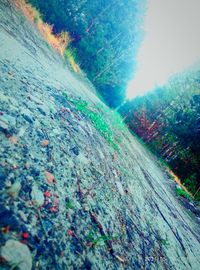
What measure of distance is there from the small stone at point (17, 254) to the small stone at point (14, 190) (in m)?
0.30

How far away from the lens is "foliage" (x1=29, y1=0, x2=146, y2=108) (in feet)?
41.4

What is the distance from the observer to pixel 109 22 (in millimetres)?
15180

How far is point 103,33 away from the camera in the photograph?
50.0 feet

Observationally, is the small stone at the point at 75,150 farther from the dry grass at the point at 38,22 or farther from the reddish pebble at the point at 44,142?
the dry grass at the point at 38,22

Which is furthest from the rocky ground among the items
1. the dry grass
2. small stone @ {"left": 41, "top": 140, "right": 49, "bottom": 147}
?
the dry grass

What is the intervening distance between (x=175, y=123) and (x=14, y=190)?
43.8ft

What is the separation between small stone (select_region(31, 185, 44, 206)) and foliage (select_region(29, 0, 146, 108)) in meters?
11.5

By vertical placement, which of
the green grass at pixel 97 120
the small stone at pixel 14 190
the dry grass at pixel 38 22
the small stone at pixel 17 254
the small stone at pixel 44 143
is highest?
the dry grass at pixel 38 22

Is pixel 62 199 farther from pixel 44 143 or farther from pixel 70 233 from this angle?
pixel 44 143

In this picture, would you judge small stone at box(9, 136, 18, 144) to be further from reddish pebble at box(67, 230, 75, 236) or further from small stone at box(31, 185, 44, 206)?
reddish pebble at box(67, 230, 75, 236)

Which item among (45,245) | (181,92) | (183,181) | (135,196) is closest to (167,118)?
(181,92)

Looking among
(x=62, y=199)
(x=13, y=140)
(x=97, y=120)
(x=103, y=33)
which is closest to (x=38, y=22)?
(x=97, y=120)

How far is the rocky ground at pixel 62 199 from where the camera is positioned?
4.79 feet

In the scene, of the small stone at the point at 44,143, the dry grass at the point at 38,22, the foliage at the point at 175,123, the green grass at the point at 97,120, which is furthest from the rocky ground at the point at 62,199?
the foliage at the point at 175,123
